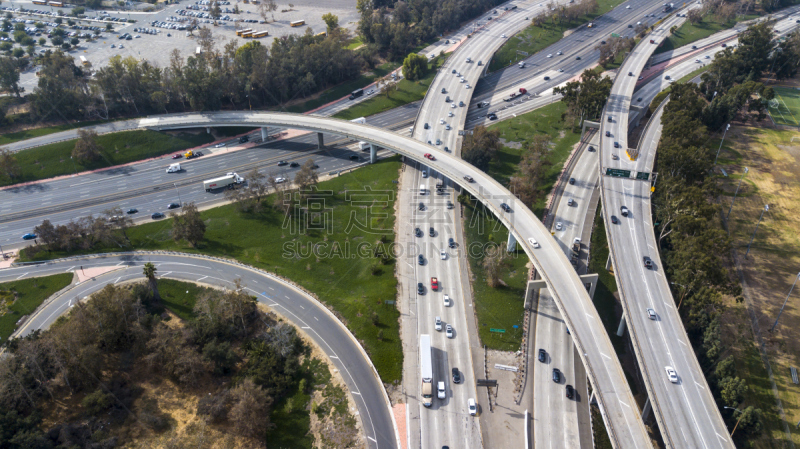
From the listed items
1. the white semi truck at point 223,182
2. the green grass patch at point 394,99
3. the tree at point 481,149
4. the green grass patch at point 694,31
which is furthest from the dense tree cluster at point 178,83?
the green grass patch at point 694,31

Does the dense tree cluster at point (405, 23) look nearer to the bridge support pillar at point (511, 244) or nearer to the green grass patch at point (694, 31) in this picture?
the green grass patch at point (694, 31)

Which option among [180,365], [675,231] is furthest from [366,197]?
[675,231]

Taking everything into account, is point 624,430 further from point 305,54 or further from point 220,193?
point 305,54

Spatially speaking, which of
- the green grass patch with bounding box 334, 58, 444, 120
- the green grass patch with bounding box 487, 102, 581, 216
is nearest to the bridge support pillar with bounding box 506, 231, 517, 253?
the green grass patch with bounding box 487, 102, 581, 216

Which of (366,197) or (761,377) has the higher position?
(366,197)

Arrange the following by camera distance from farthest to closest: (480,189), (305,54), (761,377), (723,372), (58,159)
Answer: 1. (305,54)
2. (58,159)
3. (480,189)
4. (761,377)
5. (723,372)

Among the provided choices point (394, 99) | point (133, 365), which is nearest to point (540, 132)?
point (394, 99)
